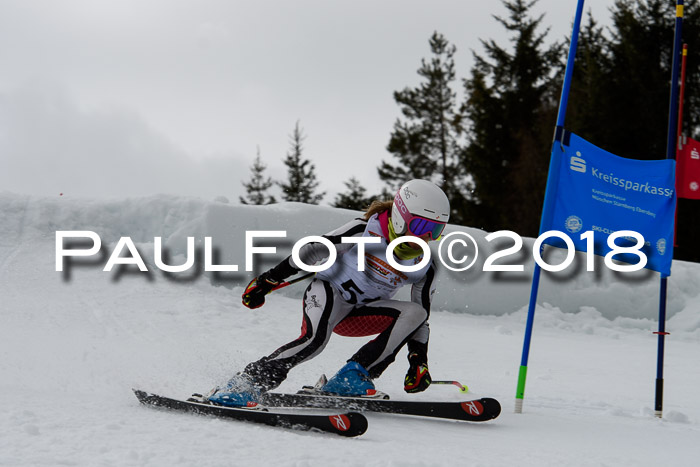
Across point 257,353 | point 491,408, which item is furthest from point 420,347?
point 257,353

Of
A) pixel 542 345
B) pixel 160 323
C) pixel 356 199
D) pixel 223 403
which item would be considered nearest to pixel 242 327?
pixel 160 323

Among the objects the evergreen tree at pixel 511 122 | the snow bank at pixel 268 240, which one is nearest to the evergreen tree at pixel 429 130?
the evergreen tree at pixel 511 122

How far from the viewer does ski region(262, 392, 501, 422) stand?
4.14m

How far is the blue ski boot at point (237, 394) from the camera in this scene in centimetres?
381

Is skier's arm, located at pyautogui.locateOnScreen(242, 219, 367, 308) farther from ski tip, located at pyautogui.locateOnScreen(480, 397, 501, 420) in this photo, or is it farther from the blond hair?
ski tip, located at pyautogui.locateOnScreen(480, 397, 501, 420)

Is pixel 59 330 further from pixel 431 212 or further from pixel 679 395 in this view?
pixel 679 395

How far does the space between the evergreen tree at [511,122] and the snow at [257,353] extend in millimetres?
13949

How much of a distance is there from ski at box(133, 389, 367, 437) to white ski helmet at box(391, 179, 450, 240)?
1206 millimetres

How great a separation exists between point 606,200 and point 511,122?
23.0 m

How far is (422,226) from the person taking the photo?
412cm

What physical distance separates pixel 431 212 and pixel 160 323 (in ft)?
14.2

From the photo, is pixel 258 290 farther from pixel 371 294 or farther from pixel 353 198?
pixel 353 198

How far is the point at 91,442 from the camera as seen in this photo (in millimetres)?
2859

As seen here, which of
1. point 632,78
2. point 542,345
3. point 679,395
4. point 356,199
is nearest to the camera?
point 679,395
